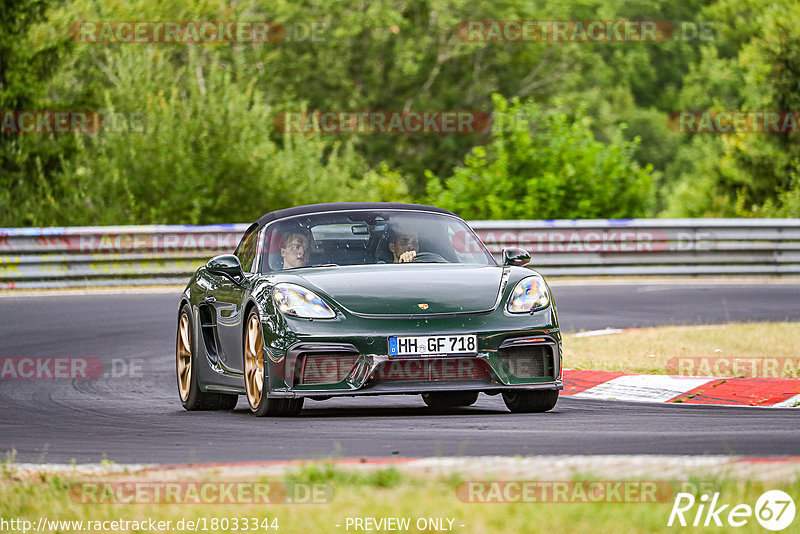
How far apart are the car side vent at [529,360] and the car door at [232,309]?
69.4 inches

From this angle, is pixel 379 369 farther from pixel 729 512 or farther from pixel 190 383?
pixel 729 512

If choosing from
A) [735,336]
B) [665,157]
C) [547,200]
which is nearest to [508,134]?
[547,200]

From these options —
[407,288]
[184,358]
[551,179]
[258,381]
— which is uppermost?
[407,288]

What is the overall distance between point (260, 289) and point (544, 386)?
6.12ft

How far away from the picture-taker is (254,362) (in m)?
9.04

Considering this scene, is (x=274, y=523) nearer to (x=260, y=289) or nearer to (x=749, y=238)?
(x=260, y=289)

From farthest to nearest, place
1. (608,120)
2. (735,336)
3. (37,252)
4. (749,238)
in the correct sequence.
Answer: (608,120)
(749,238)
(37,252)
(735,336)

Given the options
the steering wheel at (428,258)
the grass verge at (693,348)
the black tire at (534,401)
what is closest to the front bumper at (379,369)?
the black tire at (534,401)

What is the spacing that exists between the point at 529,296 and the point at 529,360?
0.41 metres

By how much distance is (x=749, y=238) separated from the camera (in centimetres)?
2309

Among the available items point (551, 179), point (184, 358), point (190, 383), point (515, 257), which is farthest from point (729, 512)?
point (551, 179)

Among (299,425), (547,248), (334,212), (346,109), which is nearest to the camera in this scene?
(299,425)

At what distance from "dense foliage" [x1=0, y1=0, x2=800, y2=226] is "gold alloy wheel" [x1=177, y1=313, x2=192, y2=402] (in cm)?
1550

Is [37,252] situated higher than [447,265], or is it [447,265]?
[447,265]
